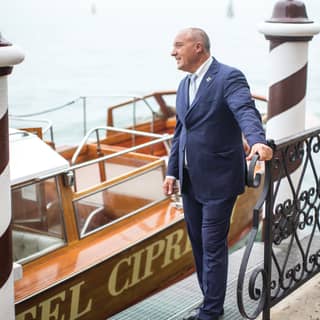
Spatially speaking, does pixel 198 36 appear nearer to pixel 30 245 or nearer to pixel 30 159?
pixel 30 159

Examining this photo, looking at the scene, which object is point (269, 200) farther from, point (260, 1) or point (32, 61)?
point (260, 1)

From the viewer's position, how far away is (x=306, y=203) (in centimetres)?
381

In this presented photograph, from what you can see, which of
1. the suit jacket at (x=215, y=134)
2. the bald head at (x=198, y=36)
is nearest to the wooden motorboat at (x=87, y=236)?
the suit jacket at (x=215, y=134)

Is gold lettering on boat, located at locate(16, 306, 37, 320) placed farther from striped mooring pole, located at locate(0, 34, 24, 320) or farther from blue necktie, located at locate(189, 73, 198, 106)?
blue necktie, located at locate(189, 73, 198, 106)

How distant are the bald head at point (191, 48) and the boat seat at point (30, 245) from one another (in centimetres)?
217

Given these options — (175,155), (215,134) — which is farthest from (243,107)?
(175,155)

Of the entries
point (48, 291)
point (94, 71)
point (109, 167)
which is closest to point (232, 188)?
point (48, 291)

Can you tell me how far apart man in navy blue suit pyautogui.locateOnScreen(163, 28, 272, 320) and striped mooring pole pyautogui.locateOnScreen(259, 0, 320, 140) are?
1.67 meters

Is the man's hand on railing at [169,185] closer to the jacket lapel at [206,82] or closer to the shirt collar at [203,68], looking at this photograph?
the jacket lapel at [206,82]

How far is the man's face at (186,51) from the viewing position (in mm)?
3527

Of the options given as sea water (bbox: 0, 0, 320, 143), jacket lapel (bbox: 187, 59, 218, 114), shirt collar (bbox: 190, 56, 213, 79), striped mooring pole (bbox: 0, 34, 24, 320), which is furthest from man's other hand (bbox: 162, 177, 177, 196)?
sea water (bbox: 0, 0, 320, 143)

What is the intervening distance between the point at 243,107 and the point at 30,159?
236 centimetres

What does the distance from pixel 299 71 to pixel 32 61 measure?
120ft

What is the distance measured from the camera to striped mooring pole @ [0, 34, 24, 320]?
10.1 ft
